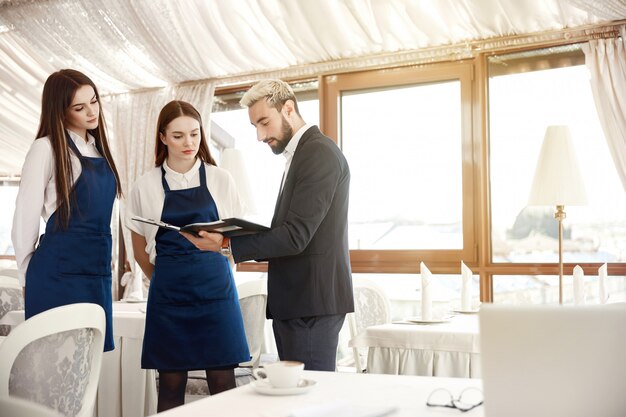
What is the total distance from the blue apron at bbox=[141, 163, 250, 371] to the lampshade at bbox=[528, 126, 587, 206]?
71.0 inches

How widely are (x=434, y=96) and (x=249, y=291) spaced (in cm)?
194

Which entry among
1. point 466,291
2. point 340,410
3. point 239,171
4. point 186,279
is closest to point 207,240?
point 186,279

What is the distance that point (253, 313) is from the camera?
147 inches

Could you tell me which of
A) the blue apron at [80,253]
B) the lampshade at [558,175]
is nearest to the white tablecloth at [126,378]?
the blue apron at [80,253]

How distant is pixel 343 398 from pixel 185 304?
1.35m

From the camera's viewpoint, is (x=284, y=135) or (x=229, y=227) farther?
(x=284, y=135)

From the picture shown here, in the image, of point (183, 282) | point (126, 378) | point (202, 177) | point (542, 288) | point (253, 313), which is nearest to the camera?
point (183, 282)

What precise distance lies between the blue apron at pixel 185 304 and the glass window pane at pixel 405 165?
7.73 ft

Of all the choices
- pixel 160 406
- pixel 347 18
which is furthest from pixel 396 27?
pixel 160 406

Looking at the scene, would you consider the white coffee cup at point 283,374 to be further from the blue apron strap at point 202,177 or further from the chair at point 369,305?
the chair at point 369,305

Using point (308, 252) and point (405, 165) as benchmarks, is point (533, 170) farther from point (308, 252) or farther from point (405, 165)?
point (308, 252)

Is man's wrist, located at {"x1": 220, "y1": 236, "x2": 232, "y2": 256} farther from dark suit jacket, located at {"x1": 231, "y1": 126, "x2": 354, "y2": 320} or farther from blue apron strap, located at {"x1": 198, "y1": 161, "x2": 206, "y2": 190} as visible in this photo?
blue apron strap, located at {"x1": 198, "y1": 161, "x2": 206, "y2": 190}

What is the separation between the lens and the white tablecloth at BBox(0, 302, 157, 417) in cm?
339

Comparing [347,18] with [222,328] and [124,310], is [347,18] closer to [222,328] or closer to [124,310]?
[124,310]
